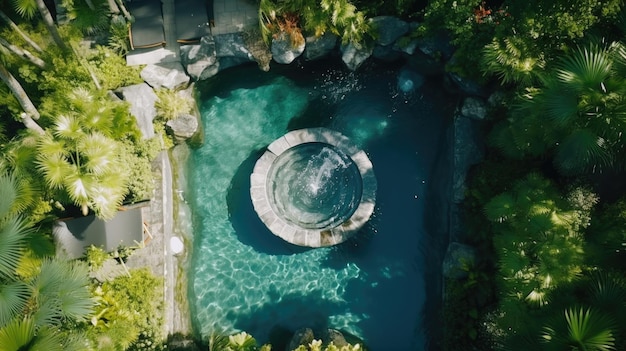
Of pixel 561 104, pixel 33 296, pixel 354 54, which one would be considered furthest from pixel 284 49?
pixel 33 296

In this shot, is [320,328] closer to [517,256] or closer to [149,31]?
[517,256]

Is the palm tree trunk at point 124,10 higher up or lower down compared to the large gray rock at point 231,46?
higher up

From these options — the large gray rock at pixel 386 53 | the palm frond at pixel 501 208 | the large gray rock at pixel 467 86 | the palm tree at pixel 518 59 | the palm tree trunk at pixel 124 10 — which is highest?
the palm tree trunk at pixel 124 10

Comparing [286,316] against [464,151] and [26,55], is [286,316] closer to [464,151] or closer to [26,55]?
[464,151]

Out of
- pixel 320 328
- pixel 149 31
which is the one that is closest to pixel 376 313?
pixel 320 328

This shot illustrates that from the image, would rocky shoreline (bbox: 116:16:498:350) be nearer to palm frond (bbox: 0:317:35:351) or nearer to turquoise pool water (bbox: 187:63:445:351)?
turquoise pool water (bbox: 187:63:445:351)

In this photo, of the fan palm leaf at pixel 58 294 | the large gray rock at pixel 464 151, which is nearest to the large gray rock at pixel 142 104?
the fan palm leaf at pixel 58 294

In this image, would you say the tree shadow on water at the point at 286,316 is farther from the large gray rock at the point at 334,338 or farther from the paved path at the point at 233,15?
the paved path at the point at 233,15
